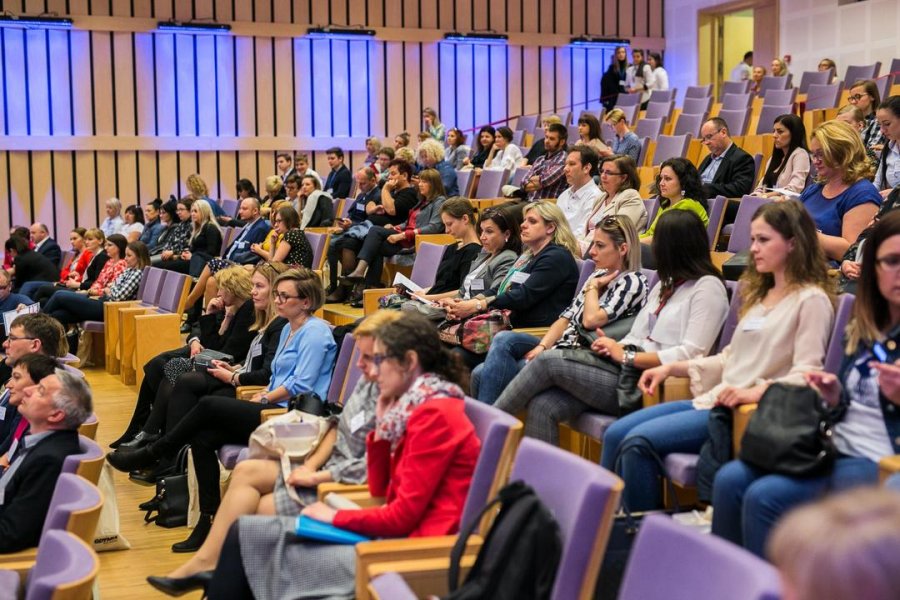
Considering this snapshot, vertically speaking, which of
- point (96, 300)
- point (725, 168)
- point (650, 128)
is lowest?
point (96, 300)

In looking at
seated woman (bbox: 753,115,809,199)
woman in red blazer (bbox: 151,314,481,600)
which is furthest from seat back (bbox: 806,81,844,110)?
woman in red blazer (bbox: 151,314,481,600)

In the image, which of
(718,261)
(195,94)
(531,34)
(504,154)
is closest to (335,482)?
(718,261)

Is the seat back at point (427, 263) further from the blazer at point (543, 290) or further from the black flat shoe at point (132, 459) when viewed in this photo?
the black flat shoe at point (132, 459)

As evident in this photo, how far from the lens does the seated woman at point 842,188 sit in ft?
13.1

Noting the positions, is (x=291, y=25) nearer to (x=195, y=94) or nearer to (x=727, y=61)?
(x=195, y=94)

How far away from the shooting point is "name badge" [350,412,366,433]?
3148 mm

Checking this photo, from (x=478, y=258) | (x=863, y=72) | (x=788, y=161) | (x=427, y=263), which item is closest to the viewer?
(x=478, y=258)

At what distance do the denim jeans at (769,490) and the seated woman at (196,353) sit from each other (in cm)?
270

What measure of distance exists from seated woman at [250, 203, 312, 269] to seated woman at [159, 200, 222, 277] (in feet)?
3.69

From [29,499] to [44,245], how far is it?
853 centimetres

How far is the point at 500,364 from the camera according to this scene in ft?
13.8

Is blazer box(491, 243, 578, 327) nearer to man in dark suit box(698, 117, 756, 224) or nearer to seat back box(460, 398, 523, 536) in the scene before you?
man in dark suit box(698, 117, 756, 224)

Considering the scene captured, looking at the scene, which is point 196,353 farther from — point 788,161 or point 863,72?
point 863,72

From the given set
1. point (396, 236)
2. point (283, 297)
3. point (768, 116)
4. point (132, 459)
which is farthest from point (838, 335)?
point (768, 116)
